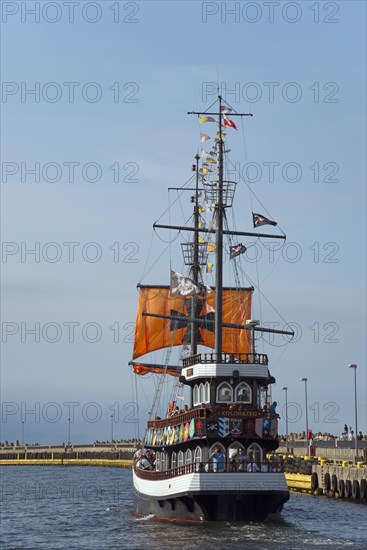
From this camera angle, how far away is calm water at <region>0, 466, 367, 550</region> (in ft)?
166

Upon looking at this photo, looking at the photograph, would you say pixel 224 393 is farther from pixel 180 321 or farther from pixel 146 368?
pixel 146 368

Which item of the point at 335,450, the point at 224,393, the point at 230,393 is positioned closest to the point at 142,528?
the point at 224,393

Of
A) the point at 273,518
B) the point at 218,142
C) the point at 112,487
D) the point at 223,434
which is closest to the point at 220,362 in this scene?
the point at 223,434

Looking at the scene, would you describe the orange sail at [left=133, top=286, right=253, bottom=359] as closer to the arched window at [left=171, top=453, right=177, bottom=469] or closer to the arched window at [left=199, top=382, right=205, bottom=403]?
the arched window at [left=171, top=453, right=177, bottom=469]

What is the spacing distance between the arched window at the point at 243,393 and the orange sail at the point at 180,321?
70.2ft

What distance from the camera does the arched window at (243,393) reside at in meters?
56.1

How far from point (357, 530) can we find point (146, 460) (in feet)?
49.8

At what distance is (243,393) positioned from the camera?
56188mm

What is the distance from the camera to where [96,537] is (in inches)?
2265

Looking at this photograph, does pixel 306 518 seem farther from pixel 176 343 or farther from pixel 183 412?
Answer: pixel 176 343

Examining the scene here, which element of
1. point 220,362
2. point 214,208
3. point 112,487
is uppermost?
point 214,208

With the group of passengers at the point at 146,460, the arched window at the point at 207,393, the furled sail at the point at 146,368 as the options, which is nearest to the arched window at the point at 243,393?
the arched window at the point at 207,393

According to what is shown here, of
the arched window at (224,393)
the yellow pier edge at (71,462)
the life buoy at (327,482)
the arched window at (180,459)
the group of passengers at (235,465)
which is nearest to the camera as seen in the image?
the group of passengers at (235,465)

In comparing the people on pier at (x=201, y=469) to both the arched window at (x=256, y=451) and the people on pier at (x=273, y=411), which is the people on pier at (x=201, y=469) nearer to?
the arched window at (x=256, y=451)
